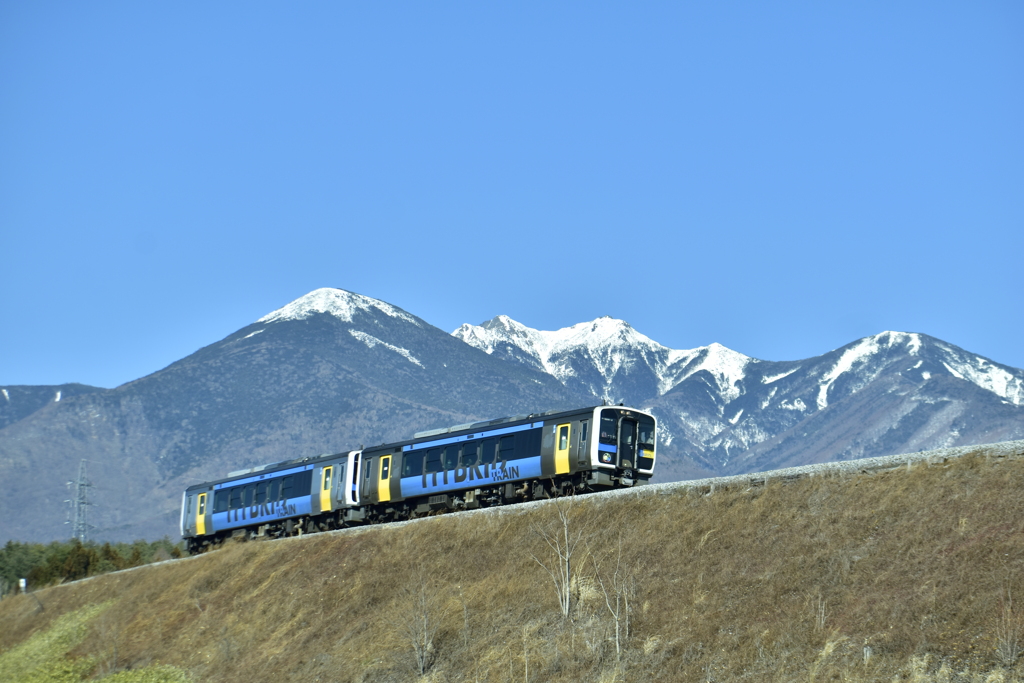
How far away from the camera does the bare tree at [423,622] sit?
31380 millimetres

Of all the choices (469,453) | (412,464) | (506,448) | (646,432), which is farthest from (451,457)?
(646,432)

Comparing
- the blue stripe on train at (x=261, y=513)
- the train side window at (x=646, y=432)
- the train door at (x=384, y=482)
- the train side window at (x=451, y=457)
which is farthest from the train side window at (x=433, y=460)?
the blue stripe on train at (x=261, y=513)

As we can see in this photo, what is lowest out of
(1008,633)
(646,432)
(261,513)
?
(1008,633)

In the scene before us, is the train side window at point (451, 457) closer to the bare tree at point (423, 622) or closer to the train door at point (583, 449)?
the train door at point (583, 449)

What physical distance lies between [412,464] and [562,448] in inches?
353

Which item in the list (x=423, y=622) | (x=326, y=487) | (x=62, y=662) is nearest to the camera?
(x=423, y=622)

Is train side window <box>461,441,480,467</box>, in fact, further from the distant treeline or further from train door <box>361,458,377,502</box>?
the distant treeline

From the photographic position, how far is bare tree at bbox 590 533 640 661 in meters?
27.5

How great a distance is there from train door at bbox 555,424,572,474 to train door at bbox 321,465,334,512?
1507 centimetres

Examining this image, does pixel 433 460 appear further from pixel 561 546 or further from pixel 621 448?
pixel 561 546

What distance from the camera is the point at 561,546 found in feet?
115

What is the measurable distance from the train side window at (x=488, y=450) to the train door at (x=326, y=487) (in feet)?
36.4

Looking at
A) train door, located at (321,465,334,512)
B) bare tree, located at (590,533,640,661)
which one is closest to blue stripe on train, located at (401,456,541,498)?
train door, located at (321,465,334,512)

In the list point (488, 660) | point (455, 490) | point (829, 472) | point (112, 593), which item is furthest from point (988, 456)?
point (112, 593)
